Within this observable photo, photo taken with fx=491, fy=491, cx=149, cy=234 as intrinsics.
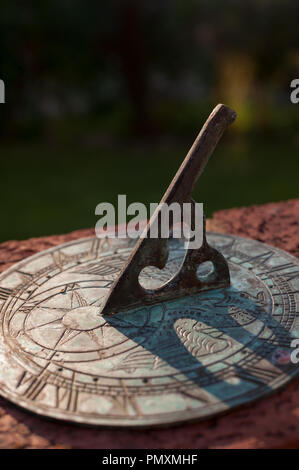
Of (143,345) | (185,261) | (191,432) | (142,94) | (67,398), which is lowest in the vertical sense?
(191,432)

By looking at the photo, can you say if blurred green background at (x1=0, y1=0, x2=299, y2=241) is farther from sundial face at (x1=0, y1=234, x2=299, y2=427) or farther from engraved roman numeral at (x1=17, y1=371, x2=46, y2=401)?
engraved roman numeral at (x1=17, y1=371, x2=46, y2=401)

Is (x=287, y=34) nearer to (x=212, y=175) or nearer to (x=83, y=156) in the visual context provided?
(x=212, y=175)

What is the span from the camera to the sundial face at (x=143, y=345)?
2049 mm

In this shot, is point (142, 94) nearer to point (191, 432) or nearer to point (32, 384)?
point (32, 384)

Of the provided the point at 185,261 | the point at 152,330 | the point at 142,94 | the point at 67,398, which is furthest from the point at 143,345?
the point at 142,94

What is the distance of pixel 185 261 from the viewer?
2.75 metres

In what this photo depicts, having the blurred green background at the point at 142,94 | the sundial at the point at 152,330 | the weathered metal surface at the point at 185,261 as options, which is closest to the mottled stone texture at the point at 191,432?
the sundial at the point at 152,330

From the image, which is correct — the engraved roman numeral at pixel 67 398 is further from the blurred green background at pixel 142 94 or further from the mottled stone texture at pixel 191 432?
the blurred green background at pixel 142 94

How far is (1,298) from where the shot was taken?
287 centimetres

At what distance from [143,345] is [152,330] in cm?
13

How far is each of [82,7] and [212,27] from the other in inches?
99.7

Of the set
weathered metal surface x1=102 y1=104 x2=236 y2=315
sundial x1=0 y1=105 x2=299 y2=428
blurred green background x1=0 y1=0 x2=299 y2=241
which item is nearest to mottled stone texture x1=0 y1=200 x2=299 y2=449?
sundial x1=0 y1=105 x2=299 y2=428

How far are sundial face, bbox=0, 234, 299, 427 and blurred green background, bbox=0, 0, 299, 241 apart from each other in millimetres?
4417

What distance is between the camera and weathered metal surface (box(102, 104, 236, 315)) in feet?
8.46
